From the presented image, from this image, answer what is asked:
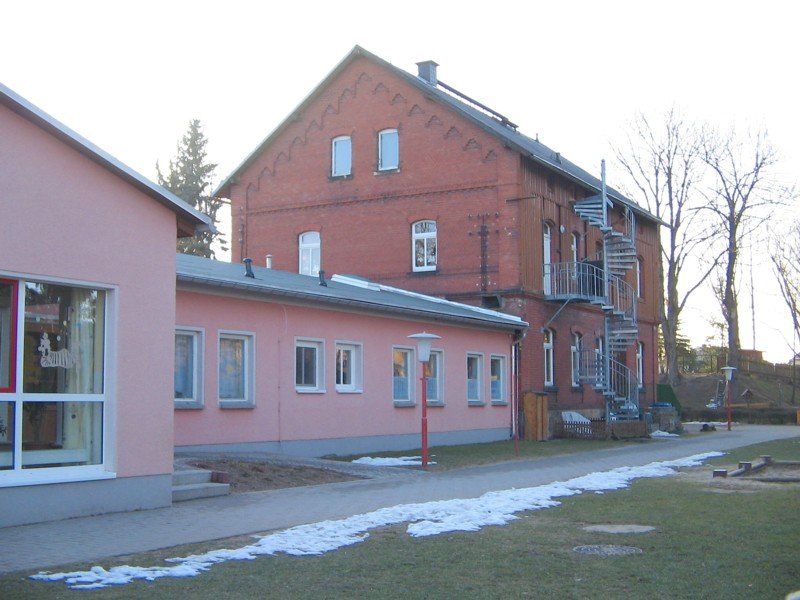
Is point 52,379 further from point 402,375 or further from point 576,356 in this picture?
point 576,356

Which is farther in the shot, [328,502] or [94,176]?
[328,502]

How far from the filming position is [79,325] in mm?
12633

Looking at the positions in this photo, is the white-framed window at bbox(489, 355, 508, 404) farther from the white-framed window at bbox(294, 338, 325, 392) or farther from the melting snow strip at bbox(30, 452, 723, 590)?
the melting snow strip at bbox(30, 452, 723, 590)

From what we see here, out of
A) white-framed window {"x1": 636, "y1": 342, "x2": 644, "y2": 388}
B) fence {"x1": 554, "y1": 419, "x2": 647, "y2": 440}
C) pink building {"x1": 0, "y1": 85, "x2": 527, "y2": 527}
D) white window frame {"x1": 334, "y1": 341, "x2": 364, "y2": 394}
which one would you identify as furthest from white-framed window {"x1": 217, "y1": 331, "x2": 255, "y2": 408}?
white-framed window {"x1": 636, "y1": 342, "x2": 644, "y2": 388}

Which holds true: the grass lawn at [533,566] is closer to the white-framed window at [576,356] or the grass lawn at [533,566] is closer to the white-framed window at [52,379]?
the white-framed window at [52,379]

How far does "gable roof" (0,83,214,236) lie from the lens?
37.9 feet

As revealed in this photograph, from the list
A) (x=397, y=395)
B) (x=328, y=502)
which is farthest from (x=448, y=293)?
(x=328, y=502)

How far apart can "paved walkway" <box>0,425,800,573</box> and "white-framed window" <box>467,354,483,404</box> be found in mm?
7749

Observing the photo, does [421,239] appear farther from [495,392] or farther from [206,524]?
[206,524]

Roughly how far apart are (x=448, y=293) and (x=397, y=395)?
804 cm

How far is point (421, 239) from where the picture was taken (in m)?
33.8

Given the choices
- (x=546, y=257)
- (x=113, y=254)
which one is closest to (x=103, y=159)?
(x=113, y=254)

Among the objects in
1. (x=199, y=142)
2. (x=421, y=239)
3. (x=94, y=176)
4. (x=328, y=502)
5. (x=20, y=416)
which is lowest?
(x=328, y=502)

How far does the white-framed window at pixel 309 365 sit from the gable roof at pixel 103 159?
26.0 feet
